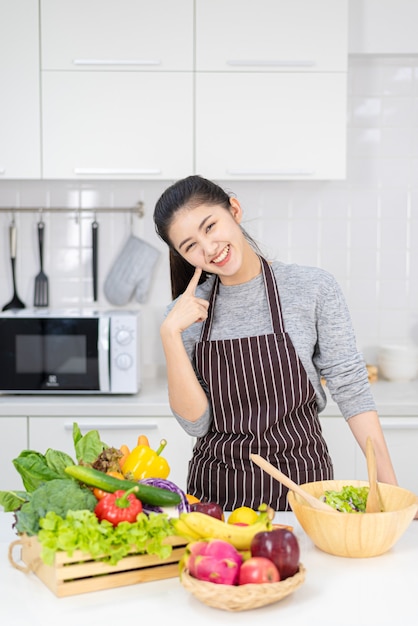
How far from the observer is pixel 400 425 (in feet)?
9.26

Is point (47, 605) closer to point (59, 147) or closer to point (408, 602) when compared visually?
point (408, 602)

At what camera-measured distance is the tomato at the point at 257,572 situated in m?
1.14

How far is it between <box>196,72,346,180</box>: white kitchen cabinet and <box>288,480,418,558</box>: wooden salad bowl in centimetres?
179

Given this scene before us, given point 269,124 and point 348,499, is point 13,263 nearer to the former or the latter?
point 269,124

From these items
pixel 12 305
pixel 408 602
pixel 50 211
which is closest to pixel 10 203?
pixel 50 211

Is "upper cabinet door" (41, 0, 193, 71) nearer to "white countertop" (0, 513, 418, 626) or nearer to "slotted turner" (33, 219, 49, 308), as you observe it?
"slotted turner" (33, 219, 49, 308)

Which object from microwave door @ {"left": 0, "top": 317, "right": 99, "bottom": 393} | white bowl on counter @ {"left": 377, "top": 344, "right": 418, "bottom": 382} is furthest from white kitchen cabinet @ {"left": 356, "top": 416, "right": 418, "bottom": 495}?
microwave door @ {"left": 0, "top": 317, "right": 99, "bottom": 393}

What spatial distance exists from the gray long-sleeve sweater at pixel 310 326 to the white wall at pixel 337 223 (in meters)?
1.37

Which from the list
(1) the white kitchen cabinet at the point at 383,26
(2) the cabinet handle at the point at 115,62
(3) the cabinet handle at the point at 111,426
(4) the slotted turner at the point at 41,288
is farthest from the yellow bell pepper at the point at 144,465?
(1) the white kitchen cabinet at the point at 383,26

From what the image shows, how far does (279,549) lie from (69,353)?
1880mm

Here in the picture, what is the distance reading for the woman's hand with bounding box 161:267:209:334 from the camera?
1897 millimetres

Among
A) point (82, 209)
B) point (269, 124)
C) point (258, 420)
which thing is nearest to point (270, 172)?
point (269, 124)

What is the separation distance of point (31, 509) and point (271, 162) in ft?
6.47

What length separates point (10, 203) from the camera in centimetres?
336
